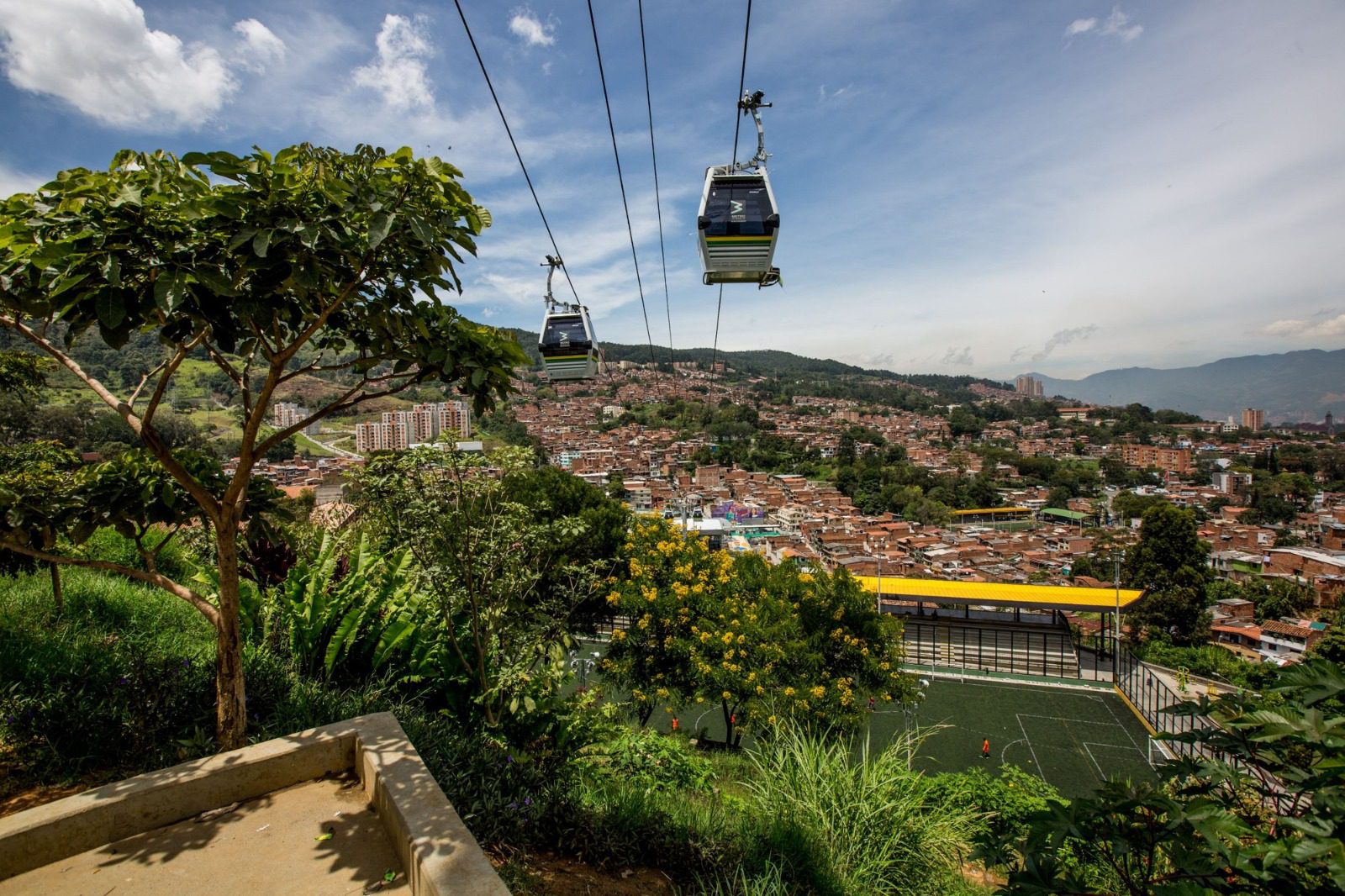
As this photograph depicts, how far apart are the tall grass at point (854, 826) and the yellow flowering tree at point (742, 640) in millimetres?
4227

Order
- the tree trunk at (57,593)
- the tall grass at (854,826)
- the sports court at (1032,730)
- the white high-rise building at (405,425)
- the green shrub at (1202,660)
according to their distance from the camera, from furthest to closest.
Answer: the white high-rise building at (405,425), the green shrub at (1202,660), the sports court at (1032,730), the tree trunk at (57,593), the tall grass at (854,826)

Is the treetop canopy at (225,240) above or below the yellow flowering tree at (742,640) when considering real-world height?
above

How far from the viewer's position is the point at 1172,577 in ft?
75.5

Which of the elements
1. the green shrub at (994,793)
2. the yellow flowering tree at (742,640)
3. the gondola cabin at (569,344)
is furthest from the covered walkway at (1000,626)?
the gondola cabin at (569,344)

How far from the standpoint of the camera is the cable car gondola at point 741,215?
16.4 ft

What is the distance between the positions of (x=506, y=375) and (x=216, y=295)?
98 cm

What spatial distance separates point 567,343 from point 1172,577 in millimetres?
25673

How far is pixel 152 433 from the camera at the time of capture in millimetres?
2234

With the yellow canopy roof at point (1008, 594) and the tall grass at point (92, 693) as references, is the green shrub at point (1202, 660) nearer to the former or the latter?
the yellow canopy roof at point (1008, 594)

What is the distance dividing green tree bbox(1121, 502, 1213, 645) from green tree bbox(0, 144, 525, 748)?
2854cm

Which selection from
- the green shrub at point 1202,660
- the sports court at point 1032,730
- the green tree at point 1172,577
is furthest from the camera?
the green tree at point 1172,577

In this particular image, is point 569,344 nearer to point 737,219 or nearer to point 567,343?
point 567,343

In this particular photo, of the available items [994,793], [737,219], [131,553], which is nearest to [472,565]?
[737,219]

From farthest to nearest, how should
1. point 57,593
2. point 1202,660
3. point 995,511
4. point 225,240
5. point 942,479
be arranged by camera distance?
point 942,479 → point 995,511 → point 1202,660 → point 57,593 → point 225,240
